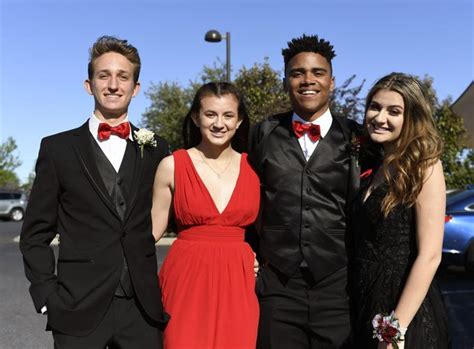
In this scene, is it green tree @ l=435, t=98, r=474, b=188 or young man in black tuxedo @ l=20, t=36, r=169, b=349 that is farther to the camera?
green tree @ l=435, t=98, r=474, b=188

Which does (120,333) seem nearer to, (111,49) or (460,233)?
(111,49)

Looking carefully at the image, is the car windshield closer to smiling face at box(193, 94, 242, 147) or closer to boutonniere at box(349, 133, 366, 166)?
boutonniere at box(349, 133, 366, 166)

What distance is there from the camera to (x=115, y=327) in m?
3.02

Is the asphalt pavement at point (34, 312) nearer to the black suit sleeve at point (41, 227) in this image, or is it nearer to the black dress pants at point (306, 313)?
the black dress pants at point (306, 313)

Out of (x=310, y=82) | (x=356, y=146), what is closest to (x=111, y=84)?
(x=310, y=82)

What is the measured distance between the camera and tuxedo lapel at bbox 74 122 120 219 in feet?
9.90

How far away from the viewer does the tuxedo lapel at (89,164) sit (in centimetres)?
302

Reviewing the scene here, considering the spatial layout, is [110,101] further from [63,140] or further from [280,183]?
[280,183]

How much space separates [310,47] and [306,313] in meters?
1.56

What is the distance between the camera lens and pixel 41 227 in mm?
3047

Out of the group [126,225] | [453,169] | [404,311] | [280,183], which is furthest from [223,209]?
[453,169]

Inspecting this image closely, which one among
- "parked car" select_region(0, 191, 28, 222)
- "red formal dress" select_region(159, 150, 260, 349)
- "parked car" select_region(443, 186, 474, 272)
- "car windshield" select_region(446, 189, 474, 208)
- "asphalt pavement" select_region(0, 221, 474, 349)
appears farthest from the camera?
"parked car" select_region(0, 191, 28, 222)

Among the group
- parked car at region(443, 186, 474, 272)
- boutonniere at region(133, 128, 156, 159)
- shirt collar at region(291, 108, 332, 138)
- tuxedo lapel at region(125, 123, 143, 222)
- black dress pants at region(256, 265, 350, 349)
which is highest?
shirt collar at region(291, 108, 332, 138)

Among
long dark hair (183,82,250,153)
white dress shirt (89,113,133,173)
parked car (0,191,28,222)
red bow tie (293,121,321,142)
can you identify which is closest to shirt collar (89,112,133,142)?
white dress shirt (89,113,133,173)
